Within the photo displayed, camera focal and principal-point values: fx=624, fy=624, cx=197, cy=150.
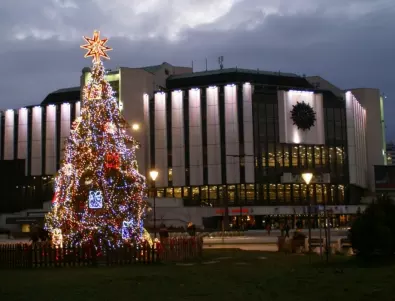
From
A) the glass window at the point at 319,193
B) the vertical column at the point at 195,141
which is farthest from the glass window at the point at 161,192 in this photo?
the glass window at the point at 319,193

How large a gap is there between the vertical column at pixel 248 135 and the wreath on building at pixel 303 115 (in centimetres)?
777

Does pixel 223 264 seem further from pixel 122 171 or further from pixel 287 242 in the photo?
pixel 287 242

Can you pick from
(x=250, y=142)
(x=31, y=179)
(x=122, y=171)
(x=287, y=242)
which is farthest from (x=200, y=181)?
(x=122, y=171)

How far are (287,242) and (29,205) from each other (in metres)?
86.5

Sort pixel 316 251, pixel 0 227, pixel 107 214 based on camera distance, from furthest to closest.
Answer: pixel 0 227
pixel 316 251
pixel 107 214

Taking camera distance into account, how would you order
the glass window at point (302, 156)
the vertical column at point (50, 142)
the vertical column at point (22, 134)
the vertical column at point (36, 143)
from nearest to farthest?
the glass window at point (302, 156)
the vertical column at point (50, 142)
the vertical column at point (36, 143)
the vertical column at point (22, 134)

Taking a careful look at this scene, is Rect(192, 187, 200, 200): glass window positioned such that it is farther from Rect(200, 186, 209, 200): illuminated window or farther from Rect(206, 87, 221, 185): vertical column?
Rect(206, 87, 221, 185): vertical column

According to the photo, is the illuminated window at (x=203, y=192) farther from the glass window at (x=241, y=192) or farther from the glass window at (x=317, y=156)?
the glass window at (x=317, y=156)

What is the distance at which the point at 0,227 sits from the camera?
332 feet

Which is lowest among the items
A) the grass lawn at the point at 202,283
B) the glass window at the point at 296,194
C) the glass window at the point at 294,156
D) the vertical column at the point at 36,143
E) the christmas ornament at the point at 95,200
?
the grass lawn at the point at 202,283

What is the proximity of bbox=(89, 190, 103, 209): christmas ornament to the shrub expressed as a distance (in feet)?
37.9

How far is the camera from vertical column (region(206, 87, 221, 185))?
10406 cm

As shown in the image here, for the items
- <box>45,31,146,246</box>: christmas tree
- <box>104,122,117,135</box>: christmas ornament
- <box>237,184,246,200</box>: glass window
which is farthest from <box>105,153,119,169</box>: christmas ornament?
<box>237,184,246,200</box>: glass window

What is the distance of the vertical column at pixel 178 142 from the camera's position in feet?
348
